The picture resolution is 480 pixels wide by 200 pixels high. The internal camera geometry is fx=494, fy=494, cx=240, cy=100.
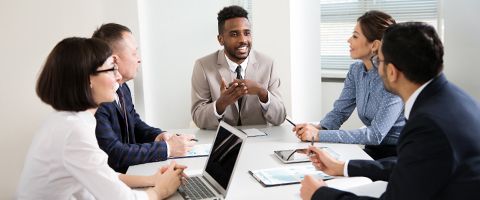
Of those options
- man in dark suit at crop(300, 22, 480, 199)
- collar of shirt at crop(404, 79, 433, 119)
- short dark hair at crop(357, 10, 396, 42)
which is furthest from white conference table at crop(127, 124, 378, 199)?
short dark hair at crop(357, 10, 396, 42)

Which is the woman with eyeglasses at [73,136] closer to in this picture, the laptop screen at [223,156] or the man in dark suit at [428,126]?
the laptop screen at [223,156]

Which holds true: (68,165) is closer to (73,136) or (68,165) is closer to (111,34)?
(73,136)

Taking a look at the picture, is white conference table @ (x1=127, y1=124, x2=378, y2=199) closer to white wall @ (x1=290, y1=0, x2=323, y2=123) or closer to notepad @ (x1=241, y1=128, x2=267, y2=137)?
notepad @ (x1=241, y1=128, x2=267, y2=137)

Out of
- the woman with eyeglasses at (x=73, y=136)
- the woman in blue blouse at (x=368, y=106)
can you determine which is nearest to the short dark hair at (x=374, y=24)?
the woman in blue blouse at (x=368, y=106)

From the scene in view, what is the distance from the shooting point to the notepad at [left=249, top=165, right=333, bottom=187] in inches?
74.3

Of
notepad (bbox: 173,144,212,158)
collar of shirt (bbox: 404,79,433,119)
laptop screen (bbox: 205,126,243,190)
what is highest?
collar of shirt (bbox: 404,79,433,119)

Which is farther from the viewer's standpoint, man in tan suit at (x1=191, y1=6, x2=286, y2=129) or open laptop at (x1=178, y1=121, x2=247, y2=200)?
man in tan suit at (x1=191, y1=6, x2=286, y2=129)

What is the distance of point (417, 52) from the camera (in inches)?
57.5

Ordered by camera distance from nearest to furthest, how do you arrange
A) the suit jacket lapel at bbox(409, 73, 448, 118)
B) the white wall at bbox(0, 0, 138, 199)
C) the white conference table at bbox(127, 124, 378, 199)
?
the suit jacket lapel at bbox(409, 73, 448, 118), the white conference table at bbox(127, 124, 378, 199), the white wall at bbox(0, 0, 138, 199)

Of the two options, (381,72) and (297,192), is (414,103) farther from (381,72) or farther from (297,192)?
(297,192)

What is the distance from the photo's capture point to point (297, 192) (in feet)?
5.88

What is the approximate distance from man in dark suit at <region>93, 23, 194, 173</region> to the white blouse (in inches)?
19.6

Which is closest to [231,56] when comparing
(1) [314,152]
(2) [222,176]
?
(1) [314,152]

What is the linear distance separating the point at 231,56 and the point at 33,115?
5.00ft
